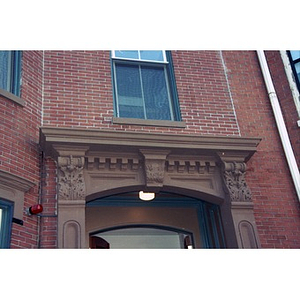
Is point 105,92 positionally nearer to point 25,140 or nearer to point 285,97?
point 25,140

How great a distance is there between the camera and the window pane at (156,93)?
319 inches

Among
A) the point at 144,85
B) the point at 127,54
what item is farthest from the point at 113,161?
the point at 127,54

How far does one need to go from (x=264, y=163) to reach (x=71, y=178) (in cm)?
334

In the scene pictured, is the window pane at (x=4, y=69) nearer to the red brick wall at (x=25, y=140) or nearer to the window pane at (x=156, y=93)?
the red brick wall at (x=25, y=140)

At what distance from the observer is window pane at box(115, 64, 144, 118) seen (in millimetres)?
7953

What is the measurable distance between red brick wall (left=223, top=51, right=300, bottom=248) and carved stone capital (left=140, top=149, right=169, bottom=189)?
61.0 inches

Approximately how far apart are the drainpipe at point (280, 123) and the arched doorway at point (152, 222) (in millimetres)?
1495

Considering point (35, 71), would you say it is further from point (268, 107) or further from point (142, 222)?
point (268, 107)

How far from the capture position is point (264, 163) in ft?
26.0

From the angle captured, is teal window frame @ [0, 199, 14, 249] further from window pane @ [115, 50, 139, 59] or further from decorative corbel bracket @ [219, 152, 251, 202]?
window pane @ [115, 50, 139, 59]

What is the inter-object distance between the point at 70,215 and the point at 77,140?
43.7 inches

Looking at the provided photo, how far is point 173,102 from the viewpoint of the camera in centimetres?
826

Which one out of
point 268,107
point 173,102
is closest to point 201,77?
point 173,102

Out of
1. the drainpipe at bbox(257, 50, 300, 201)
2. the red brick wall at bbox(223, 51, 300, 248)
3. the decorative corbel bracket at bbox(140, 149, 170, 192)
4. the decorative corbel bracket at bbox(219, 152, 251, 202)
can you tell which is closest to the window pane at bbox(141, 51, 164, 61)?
the red brick wall at bbox(223, 51, 300, 248)
